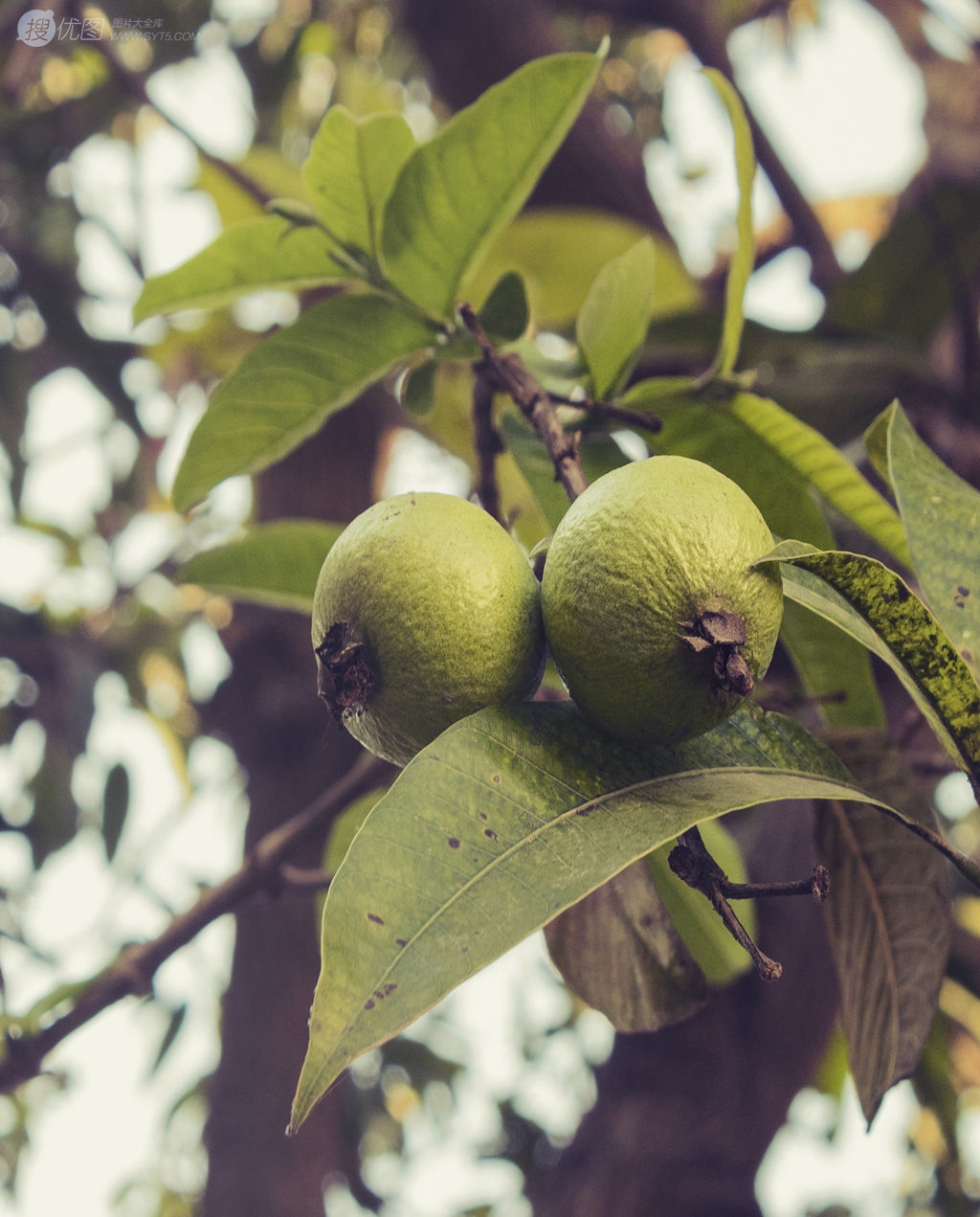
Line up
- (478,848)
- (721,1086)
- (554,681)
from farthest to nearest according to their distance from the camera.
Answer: (721,1086), (554,681), (478,848)

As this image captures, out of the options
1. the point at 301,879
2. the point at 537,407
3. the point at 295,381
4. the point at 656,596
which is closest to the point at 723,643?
the point at 656,596

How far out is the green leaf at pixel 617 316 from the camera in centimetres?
78

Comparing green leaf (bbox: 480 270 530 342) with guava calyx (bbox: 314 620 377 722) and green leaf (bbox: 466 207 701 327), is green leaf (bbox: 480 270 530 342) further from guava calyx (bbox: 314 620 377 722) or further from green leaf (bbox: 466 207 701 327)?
green leaf (bbox: 466 207 701 327)

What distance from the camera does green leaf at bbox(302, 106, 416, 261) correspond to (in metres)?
0.77

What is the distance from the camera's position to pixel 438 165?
Result: 77 cm

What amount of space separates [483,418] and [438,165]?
0.65 feet

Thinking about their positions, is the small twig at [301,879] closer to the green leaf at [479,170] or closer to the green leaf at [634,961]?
the green leaf at [634,961]

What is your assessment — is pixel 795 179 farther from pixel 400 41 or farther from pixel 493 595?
pixel 493 595

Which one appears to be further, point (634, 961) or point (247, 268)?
point (247, 268)

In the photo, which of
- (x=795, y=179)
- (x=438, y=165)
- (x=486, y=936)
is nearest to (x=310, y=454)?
(x=795, y=179)

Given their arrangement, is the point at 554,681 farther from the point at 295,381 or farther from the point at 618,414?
the point at 295,381

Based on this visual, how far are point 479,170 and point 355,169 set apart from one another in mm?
98

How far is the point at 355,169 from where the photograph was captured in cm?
79

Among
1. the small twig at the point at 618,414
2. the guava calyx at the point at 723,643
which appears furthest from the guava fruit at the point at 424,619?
the small twig at the point at 618,414
